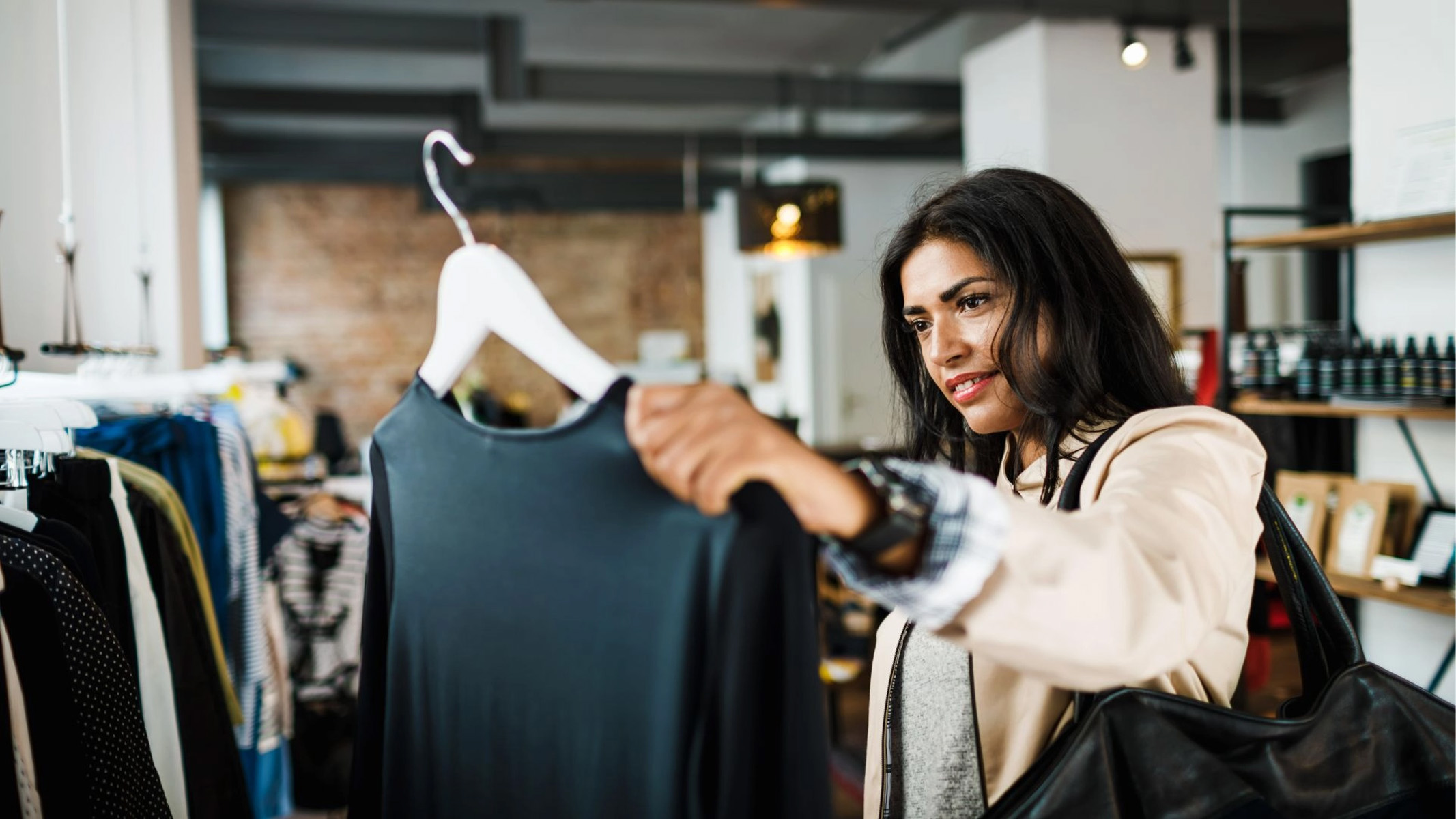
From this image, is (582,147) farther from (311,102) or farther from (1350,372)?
(1350,372)

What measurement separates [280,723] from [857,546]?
254cm

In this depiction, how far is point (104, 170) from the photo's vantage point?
2955 mm

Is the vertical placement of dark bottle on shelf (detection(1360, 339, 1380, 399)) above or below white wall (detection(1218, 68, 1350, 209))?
below

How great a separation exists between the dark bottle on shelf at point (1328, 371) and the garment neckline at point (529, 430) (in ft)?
9.51

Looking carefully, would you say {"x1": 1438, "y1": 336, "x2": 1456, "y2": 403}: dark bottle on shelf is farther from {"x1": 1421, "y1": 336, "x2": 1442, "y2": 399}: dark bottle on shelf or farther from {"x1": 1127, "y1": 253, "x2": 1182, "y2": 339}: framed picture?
{"x1": 1127, "y1": 253, "x2": 1182, "y2": 339}: framed picture

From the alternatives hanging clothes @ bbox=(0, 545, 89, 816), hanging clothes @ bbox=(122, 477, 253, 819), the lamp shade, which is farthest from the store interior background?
hanging clothes @ bbox=(0, 545, 89, 816)

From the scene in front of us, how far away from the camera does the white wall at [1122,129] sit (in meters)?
5.28

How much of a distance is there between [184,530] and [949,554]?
179 cm

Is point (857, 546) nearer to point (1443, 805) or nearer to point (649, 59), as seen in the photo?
point (1443, 805)

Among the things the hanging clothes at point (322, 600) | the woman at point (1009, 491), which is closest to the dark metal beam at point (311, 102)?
the hanging clothes at point (322, 600)

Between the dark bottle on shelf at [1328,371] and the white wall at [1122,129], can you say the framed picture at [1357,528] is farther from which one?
the white wall at [1122,129]

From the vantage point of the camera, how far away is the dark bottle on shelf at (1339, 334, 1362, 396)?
296cm

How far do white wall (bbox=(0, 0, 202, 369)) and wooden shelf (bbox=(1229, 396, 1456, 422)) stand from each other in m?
3.39

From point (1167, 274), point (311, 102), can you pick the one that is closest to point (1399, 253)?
point (1167, 274)
